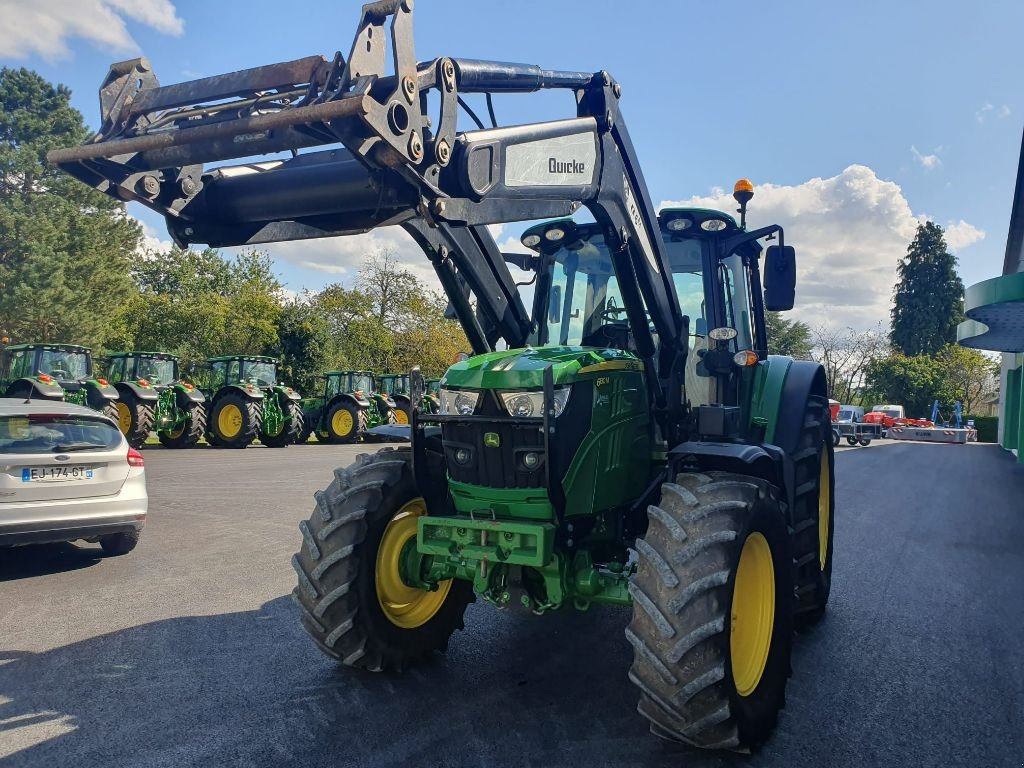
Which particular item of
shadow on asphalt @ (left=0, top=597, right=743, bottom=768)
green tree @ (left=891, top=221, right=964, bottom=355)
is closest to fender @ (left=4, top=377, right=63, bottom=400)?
shadow on asphalt @ (left=0, top=597, right=743, bottom=768)

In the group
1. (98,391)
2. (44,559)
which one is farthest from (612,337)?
(98,391)

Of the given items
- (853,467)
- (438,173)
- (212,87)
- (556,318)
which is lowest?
(853,467)

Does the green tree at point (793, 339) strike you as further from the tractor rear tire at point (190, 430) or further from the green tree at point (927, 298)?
the tractor rear tire at point (190, 430)

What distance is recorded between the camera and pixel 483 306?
4871mm

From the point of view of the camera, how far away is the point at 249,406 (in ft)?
62.6

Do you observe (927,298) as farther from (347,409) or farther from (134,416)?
(134,416)

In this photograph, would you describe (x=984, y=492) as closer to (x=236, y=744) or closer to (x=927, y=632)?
(x=927, y=632)

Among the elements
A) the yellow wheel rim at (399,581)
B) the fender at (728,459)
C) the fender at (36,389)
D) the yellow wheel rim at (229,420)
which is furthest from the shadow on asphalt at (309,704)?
the yellow wheel rim at (229,420)

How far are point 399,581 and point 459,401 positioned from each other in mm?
1121

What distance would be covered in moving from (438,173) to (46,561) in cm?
597

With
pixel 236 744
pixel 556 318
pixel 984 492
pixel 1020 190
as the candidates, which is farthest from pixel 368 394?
pixel 1020 190

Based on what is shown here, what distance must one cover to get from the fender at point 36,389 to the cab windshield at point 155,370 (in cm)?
359

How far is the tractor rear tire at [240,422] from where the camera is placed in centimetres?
1905

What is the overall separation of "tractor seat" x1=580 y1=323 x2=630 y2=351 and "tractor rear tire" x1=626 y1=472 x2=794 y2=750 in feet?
4.33
